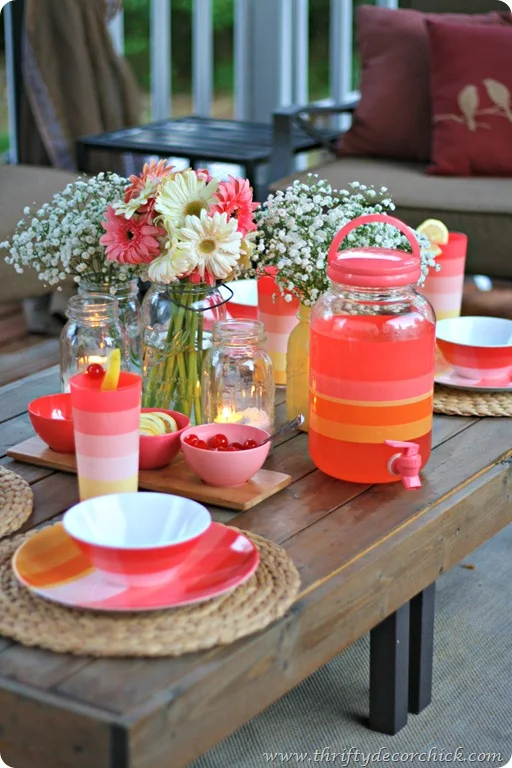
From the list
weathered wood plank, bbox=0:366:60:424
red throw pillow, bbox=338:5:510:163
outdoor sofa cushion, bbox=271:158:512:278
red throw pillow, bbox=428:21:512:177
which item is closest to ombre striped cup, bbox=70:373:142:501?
weathered wood plank, bbox=0:366:60:424

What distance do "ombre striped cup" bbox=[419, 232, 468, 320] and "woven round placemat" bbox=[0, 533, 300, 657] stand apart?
917 mm

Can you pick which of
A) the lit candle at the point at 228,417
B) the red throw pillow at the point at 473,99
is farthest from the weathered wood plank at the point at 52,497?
the red throw pillow at the point at 473,99

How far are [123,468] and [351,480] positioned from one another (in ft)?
1.02

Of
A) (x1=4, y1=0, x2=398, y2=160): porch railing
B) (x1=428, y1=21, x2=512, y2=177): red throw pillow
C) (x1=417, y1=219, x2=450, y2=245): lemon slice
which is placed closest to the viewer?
(x1=417, y1=219, x2=450, y2=245): lemon slice

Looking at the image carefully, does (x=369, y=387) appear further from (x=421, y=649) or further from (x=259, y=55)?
(x=259, y=55)

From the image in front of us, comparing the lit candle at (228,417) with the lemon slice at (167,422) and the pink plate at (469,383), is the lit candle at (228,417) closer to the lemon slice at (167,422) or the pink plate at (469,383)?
the lemon slice at (167,422)

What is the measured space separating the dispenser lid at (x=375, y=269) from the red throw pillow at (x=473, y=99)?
1887 mm

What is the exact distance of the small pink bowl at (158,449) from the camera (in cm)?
143

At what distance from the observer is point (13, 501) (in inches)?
53.1

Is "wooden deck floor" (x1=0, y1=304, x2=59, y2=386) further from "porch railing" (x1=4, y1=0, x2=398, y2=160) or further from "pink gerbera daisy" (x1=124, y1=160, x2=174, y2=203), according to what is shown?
"pink gerbera daisy" (x1=124, y1=160, x2=174, y2=203)

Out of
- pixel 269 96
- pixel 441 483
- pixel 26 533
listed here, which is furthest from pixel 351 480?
pixel 269 96

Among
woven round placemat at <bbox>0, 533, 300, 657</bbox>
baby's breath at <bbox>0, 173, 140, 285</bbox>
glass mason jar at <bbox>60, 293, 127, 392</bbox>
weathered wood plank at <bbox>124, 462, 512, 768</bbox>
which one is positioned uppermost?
baby's breath at <bbox>0, 173, 140, 285</bbox>

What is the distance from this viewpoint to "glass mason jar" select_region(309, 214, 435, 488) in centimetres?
138

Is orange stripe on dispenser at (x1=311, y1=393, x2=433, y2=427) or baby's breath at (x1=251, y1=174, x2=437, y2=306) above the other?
baby's breath at (x1=251, y1=174, x2=437, y2=306)
